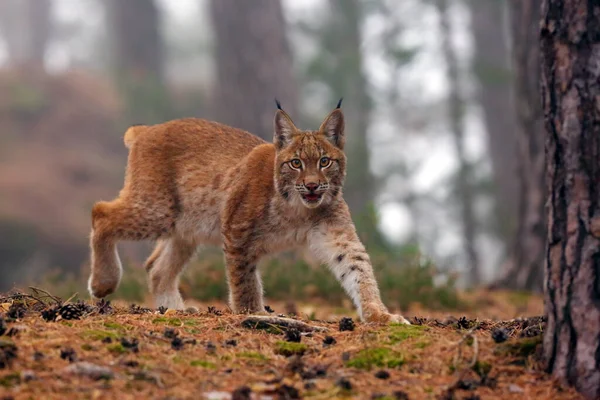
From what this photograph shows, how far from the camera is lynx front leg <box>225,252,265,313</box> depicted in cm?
599

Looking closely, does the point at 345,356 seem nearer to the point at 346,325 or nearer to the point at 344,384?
the point at 344,384

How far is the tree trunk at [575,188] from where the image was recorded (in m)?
3.65

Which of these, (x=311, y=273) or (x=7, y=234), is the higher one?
(x=7, y=234)

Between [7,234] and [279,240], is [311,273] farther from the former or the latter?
[7,234]

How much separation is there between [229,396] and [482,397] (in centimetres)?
121

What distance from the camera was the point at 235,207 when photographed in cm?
621

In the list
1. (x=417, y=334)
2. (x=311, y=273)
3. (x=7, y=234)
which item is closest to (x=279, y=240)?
(x=417, y=334)

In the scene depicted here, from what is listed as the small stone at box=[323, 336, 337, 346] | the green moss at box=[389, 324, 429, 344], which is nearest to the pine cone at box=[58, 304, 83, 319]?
the small stone at box=[323, 336, 337, 346]

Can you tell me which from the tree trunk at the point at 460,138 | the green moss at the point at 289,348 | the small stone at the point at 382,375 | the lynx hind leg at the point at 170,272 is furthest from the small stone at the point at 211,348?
the tree trunk at the point at 460,138

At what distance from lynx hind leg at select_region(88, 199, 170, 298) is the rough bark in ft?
19.8

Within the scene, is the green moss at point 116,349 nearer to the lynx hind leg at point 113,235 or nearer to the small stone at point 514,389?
the small stone at point 514,389

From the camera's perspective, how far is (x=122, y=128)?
2028 centimetres

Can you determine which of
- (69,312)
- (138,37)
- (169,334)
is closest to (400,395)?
(169,334)

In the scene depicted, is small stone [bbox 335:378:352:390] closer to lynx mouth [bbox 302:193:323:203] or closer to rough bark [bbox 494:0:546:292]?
lynx mouth [bbox 302:193:323:203]
